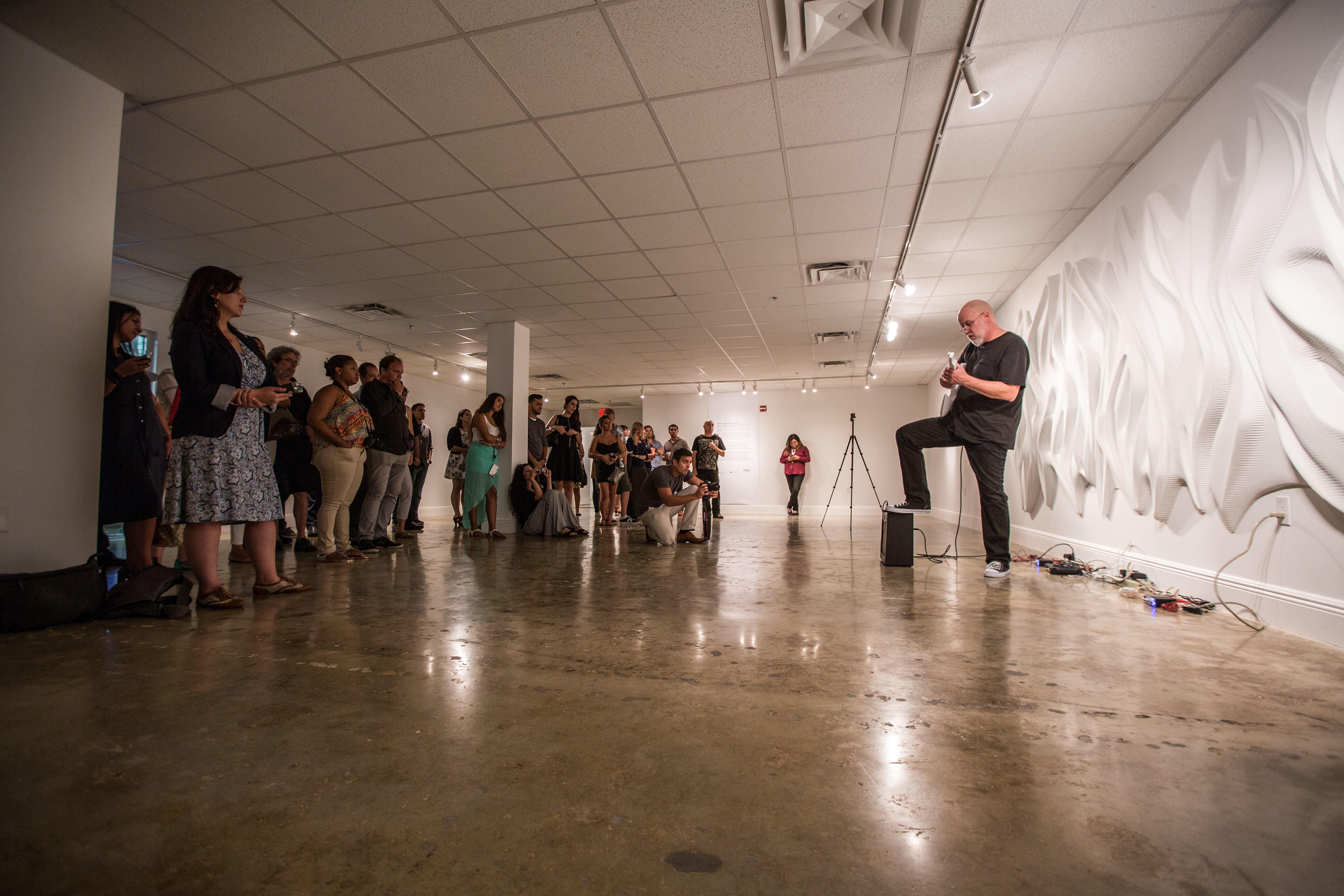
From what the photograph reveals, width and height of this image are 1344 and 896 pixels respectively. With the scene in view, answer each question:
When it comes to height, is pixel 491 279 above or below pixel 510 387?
above

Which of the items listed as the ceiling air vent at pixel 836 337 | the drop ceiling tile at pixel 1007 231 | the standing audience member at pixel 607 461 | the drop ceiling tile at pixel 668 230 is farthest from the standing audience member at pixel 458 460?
the drop ceiling tile at pixel 1007 231

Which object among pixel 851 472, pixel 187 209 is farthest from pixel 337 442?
pixel 851 472

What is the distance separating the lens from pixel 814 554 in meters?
4.34

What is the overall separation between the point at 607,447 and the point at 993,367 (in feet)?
15.2

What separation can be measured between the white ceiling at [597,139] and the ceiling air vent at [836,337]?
5.60 feet

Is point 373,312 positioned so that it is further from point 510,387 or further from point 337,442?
point 337,442

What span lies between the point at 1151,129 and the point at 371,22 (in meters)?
4.07

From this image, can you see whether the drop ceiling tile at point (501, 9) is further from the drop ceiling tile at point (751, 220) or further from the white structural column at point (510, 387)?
the white structural column at point (510, 387)

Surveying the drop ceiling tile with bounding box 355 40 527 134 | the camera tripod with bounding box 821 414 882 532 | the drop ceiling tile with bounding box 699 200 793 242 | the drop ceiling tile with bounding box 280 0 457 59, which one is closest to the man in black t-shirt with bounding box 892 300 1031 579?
the drop ceiling tile with bounding box 699 200 793 242

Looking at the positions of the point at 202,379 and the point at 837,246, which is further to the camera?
the point at 837,246

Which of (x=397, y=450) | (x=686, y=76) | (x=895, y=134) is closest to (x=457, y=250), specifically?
(x=397, y=450)

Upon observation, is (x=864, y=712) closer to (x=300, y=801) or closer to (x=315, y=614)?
(x=300, y=801)

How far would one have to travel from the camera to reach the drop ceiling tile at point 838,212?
4.10m

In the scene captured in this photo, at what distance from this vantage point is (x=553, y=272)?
555cm
